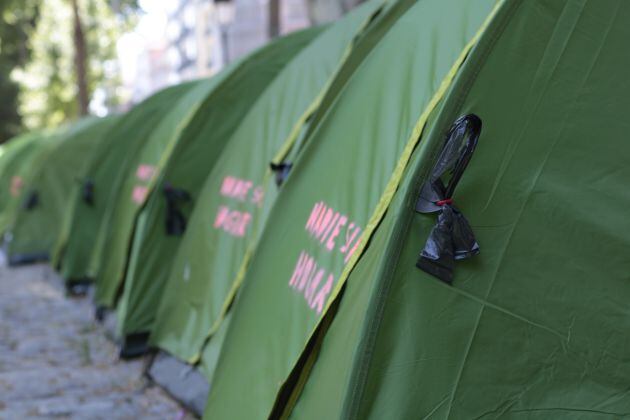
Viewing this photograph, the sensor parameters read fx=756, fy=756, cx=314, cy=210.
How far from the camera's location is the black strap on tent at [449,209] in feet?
6.33

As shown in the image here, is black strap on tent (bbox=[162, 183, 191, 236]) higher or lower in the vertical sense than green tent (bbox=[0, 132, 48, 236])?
higher

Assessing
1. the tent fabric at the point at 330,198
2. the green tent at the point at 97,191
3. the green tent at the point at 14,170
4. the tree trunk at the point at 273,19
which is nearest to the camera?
the tent fabric at the point at 330,198

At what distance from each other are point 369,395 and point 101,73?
28.8m

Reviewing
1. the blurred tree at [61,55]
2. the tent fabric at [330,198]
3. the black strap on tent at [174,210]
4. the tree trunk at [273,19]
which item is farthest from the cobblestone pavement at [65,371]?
the blurred tree at [61,55]

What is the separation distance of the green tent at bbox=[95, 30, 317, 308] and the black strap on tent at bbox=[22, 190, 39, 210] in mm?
3354

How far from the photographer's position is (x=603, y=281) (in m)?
1.99

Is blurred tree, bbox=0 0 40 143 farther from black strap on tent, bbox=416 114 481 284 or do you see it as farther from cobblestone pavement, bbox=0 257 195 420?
black strap on tent, bbox=416 114 481 284

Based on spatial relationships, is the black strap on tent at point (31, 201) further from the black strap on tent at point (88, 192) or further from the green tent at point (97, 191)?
the black strap on tent at point (88, 192)

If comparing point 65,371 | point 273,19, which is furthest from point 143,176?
point 273,19

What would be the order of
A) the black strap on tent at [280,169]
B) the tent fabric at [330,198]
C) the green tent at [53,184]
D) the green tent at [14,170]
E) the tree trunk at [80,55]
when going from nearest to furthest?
the tent fabric at [330,198]
the black strap on tent at [280,169]
the green tent at [53,184]
the green tent at [14,170]
the tree trunk at [80,55]

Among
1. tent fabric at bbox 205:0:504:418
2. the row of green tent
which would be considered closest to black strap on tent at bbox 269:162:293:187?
the row of green tent

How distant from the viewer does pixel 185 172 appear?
17.0 ft

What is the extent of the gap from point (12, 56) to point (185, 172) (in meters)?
27.9

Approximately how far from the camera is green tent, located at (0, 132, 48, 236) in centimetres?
1084
